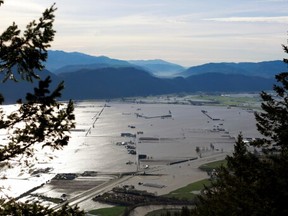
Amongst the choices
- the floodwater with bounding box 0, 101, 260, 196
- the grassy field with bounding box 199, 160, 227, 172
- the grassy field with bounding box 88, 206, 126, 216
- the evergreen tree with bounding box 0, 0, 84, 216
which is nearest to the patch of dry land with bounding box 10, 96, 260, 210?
the floodwater with bounding box 0, 101, 260, 196

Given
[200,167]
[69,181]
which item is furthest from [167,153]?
[69,181]

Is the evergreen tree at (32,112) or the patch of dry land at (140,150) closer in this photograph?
the evergreen tree at (32,112)

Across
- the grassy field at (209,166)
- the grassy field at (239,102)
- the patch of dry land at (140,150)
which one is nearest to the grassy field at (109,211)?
the patch of dry land at (140,150)

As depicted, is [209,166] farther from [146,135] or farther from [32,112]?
[32,112]

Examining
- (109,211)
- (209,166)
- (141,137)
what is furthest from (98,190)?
(141,137)

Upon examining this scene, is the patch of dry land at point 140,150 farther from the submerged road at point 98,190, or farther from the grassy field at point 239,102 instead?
the grassy field at point 239,102

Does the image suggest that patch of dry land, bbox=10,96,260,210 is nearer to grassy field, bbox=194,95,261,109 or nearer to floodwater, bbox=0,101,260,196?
floodwater, bbox=0,101,260,196
